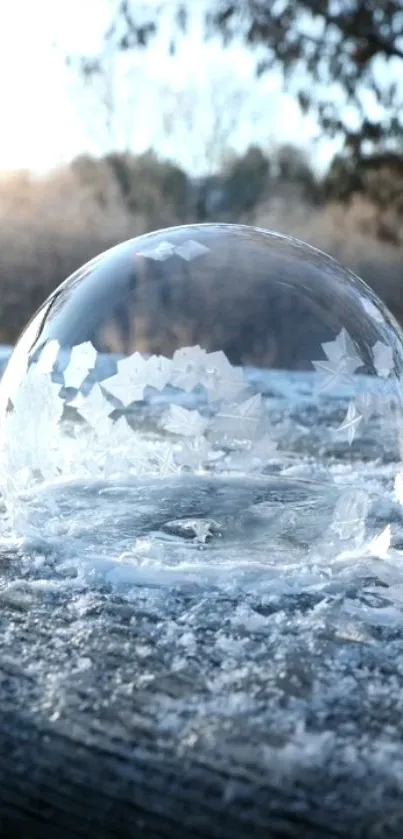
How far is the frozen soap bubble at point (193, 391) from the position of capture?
815 millimetres

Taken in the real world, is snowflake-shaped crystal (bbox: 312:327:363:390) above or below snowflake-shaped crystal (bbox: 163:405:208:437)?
above

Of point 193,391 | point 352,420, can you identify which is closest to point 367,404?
point 352,420

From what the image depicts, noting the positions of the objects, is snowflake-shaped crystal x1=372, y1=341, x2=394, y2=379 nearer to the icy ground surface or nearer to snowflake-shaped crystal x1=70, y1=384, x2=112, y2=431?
the icy ground surface

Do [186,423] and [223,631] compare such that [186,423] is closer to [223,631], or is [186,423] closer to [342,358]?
[342,358]

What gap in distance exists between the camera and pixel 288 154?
18.2 ft

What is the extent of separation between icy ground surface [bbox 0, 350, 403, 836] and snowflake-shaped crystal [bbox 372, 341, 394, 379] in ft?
0.27

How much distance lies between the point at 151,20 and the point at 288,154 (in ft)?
5.37

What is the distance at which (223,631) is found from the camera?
1.71 ft

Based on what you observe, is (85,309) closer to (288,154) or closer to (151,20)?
(151,20)

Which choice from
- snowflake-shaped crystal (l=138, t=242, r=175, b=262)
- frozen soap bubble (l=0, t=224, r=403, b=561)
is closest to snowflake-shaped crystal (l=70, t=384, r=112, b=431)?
frozen soap bubble (l=0, t=224, r=403, b=561)

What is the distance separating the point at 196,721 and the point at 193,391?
543mm

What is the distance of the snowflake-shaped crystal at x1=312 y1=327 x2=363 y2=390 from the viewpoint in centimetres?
83

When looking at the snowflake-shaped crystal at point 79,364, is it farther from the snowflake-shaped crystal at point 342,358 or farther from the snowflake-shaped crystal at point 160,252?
the snowflake-shaped crystal at point 342,358

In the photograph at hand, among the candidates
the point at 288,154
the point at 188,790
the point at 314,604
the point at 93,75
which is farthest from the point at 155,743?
the point at 288,154
